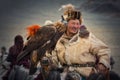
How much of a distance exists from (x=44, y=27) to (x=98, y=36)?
582 millimetres

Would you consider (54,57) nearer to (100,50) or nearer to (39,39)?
(39,39)

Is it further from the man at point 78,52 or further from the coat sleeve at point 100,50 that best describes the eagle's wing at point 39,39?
the coat sleeve at point 100,50

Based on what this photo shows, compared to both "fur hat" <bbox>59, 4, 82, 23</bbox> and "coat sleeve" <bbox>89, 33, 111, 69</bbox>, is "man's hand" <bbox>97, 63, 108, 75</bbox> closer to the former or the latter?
"coat sleeve" <bbox>89, 33, 111, 69</bbox>

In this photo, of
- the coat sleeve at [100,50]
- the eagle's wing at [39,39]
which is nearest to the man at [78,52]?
the coat sleeve at [100,50]

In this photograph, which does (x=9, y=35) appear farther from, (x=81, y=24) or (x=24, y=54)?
(x=81, y=24)

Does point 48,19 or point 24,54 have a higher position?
point 48,19

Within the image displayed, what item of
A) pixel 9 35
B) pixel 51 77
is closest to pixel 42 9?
pixel 9 35

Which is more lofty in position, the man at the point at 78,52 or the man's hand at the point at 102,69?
the man at the point at 78,52

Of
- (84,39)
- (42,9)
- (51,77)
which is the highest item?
(42,9)

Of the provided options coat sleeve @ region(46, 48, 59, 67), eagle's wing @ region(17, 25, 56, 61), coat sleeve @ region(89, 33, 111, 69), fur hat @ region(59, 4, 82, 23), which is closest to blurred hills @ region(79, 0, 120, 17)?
fur hat @ region(59, 4, 82, 23)

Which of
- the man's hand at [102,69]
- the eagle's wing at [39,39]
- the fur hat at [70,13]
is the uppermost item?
the fur hat at [70,13]

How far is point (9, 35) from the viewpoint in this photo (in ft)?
15.3

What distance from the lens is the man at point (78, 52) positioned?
452 centimetres

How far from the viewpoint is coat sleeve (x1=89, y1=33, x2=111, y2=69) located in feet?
14.8
